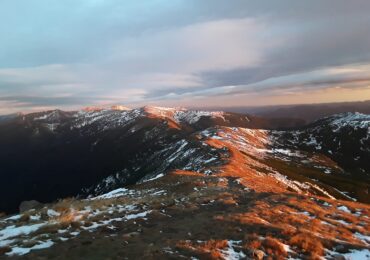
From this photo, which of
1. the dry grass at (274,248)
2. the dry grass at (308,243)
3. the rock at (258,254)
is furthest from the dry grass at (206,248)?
the dry grass at (308,243)

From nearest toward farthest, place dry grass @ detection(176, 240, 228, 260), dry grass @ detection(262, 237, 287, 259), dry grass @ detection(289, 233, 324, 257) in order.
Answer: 1. dry grass @ detection(176, 240, 228, 260)
2. dry grass @ detection(262, 237, 287, 259)
3. dry grass @ detection(289, 233, 324, 257)

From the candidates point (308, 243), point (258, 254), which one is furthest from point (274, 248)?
point (308, 243)

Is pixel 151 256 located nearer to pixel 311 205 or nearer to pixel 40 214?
pixel 40 214

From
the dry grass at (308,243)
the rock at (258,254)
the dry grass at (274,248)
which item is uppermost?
the rock at (258,254)

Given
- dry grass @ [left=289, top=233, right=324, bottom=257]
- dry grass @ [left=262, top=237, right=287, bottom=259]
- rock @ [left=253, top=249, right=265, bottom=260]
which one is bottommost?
dry grass @ [left=289, top=233, right=324, bottom=257]

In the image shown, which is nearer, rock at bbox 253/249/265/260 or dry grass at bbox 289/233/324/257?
rock at bbox 253/249/265/260

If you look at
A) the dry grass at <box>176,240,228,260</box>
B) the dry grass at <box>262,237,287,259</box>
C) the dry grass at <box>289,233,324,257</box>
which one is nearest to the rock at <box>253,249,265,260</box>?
the dry grass at <box>262,237,287,259</box>

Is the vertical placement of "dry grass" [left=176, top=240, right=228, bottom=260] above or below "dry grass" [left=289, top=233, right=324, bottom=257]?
above

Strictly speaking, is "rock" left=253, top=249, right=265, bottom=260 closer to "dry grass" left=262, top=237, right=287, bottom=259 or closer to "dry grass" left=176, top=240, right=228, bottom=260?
"dry grass" left=262, top=237, right=287, bottom=259

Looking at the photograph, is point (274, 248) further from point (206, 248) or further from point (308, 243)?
point (206, 248)

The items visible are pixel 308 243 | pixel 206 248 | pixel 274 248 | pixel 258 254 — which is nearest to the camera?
pixel 258 254

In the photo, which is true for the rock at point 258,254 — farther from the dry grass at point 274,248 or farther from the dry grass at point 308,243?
the dry grass at point 308,243

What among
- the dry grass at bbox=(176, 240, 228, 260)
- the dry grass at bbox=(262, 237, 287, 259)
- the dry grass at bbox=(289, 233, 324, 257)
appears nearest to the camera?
the dry grass at bbox=(176, 240, 228, 260)

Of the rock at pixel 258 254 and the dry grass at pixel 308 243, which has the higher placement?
the rock at pixel 258 254
